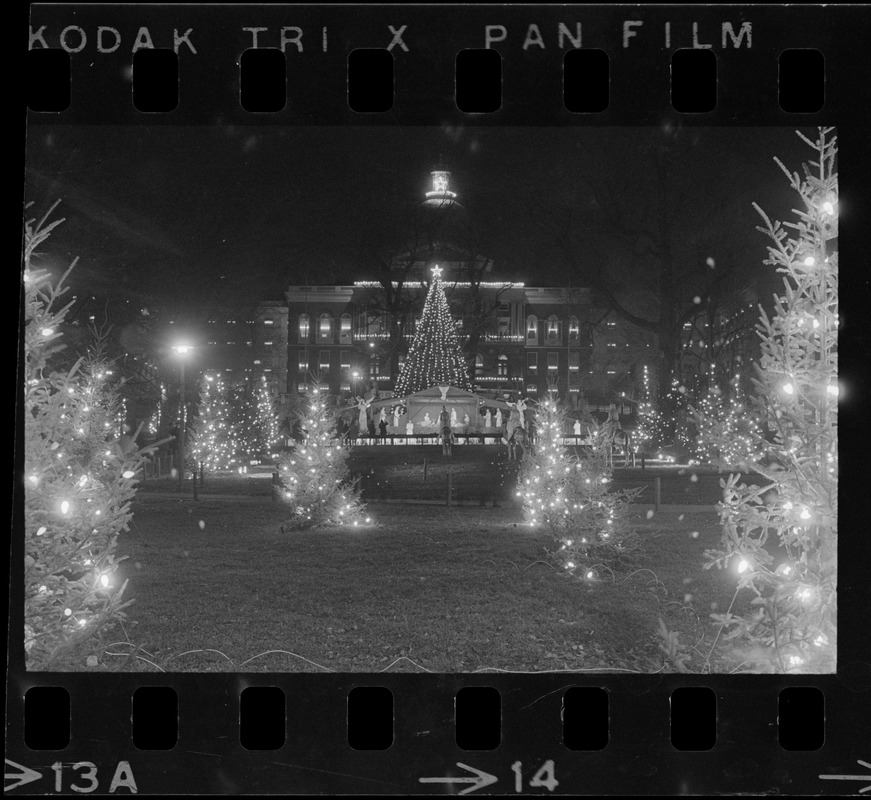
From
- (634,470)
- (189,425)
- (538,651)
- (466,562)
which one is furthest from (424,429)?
(538,651)

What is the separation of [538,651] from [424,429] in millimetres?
11760

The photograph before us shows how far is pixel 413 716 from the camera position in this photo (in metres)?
4.24

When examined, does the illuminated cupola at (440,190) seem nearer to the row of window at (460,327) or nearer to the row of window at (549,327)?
the row of window at (460,327)

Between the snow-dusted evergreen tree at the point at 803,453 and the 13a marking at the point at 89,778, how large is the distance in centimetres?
405

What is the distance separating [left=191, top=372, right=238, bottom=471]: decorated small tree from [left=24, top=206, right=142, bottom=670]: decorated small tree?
42.4 ft

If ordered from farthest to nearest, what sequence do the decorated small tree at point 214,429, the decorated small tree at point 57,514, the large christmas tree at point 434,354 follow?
the decorated small tree at point 214,429
the large christmas tree at point 434,354
the decorated small tree at point 57,514

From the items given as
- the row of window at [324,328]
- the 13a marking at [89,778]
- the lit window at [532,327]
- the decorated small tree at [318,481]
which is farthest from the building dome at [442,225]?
the 13a marking at [89,778]

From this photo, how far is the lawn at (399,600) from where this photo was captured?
6.38m

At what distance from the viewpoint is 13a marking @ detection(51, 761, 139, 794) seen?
4117mm

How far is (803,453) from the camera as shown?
4.86 meters

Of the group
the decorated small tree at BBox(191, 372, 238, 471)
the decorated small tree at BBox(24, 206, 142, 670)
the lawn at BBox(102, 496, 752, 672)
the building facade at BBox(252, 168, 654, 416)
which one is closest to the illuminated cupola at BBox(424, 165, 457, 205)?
the building facade at BBox(252, 168, 654, 416)

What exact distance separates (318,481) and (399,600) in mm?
4395

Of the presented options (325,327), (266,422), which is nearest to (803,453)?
(325,327)

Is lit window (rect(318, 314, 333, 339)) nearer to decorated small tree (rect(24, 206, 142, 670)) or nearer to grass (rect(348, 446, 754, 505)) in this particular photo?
grass (rect(348, 446, 754, 505))
